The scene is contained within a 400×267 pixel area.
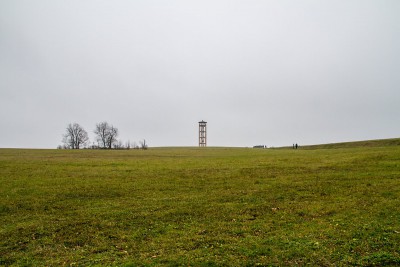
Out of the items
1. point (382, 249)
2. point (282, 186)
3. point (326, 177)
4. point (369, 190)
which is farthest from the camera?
point (326, 177)

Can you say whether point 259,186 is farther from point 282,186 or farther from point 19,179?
point 19,179

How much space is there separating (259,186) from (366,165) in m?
14.0

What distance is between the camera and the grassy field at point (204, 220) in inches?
431

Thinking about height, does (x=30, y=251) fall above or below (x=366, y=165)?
below

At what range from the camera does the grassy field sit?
1095cm

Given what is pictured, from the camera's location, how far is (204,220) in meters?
15.3

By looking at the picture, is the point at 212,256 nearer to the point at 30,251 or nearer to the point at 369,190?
the point at 30,251

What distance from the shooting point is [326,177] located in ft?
82.7

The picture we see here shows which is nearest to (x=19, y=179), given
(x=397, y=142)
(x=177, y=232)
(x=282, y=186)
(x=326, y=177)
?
(x=177, y=232)

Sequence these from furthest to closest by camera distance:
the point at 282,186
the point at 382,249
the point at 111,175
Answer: the point at 111,175
the point at 282,186
the point at 382,249

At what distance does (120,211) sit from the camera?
17062 millimetres

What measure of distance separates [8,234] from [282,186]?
678 inches

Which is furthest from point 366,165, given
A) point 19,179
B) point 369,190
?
point 19,179

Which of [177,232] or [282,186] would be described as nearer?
[177,232]
